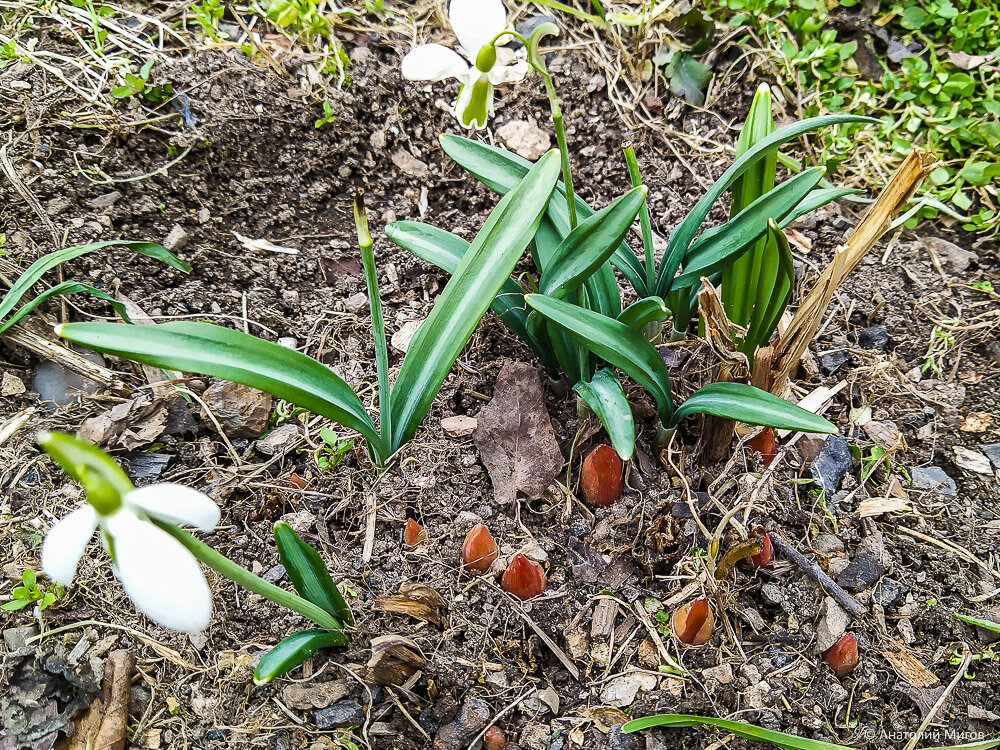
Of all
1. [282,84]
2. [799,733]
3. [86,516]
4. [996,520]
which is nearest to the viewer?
[86,516]

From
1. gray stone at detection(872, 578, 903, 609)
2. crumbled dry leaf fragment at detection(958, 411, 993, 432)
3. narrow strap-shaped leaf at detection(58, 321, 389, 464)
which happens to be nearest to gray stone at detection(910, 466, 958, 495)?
crumbled dry leaf fragment at detection(958, 411, 993, 432)

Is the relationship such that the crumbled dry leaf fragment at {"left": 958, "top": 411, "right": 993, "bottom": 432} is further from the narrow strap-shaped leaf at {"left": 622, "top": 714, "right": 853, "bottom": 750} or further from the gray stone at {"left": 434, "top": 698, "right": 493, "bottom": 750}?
the gray stone at {"left": 434, "top": 698, "right": 493, "bottom": 750}

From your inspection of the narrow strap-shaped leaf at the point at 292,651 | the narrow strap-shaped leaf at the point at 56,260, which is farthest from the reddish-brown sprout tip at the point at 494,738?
the narrow strap-shaped leaf at the point at 56,260

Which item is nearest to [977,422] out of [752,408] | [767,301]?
[767,301]

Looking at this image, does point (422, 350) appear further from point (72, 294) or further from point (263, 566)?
point (72, 294)

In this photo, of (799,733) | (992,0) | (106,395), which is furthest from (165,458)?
(992,0)

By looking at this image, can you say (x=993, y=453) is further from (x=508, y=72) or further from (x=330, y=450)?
(x=330, y=450)

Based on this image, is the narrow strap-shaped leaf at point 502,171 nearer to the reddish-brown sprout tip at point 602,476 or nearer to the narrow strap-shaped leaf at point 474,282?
the narrow strap-shaped leaf at point 474,282
